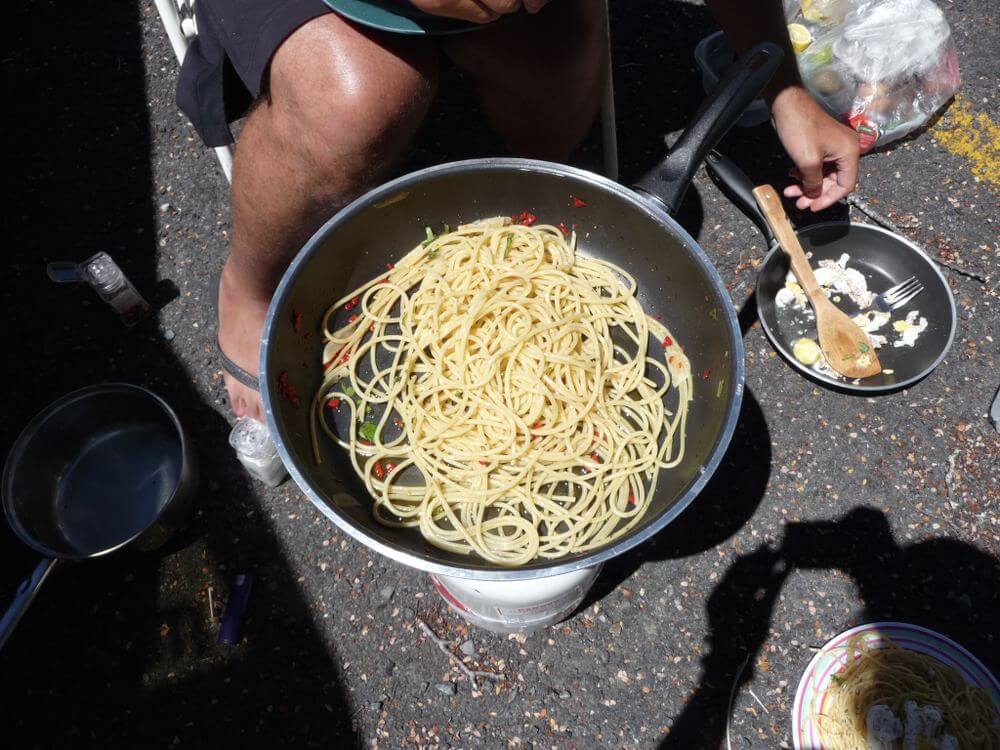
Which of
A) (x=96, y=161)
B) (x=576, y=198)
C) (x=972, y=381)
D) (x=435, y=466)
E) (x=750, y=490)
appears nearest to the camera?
(x=435, y=466)

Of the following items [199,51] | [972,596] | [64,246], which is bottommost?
[972,596]

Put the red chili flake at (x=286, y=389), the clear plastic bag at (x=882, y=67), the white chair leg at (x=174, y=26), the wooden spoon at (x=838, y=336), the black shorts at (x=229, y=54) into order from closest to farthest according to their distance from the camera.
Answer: the red chili flake at (x=286, y=389) < the black shorts at (x=229, y=54) < the white chair leg at (x=174, y=26) < the wooden spoon at (x=838, y=336) < the clear plastic bag at (x=882, y=67)

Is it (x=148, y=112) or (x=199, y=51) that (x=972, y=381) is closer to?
(x=199, y=51)

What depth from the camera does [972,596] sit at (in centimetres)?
244

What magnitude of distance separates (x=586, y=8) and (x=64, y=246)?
8.32 feet

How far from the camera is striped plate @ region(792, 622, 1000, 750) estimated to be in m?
2.19

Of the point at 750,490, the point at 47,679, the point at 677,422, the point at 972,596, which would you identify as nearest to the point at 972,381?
the point at 972,596

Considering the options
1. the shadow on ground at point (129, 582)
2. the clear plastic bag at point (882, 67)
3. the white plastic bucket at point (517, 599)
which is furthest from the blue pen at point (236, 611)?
the clear plastic bag at point (882, 67)

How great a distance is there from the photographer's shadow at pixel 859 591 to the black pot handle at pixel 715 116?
4.59 ft

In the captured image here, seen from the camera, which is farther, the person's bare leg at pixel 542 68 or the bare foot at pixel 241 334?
the bare foot at pixel 241 334

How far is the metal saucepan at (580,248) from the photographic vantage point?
1797mm

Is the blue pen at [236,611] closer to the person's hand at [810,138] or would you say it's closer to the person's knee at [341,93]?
the person's knee at [341,93]

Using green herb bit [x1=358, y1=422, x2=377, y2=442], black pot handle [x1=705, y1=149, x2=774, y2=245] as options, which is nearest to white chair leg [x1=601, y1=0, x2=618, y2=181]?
black pot handle [x1=705, y1=149, x2=774, y2=245]

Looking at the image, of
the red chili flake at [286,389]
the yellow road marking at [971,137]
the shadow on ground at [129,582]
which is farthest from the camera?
the yellow road marking at [971,137]
